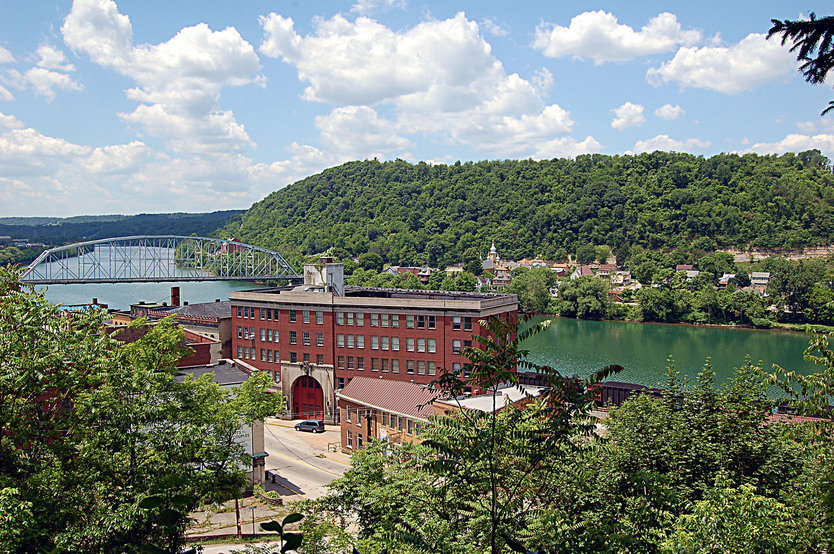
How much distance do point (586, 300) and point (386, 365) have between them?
7385cm

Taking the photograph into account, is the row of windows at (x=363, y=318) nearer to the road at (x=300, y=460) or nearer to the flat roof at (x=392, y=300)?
the flat roof at (x=392, y=300)

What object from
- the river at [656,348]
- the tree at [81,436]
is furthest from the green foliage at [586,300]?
the tree at [81,436]

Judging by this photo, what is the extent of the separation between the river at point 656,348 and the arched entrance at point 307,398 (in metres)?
28.0

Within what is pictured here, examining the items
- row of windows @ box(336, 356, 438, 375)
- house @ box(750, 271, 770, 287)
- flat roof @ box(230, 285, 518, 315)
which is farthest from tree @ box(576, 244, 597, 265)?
row of windows @ box(336, 356, 438, 375)

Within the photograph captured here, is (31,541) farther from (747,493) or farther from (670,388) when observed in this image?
(670,388)

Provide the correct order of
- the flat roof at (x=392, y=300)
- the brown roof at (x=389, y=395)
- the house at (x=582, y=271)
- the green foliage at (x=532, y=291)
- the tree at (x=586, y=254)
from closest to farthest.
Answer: the brown roof at (x=389, y=395), the flat roof at (x=392, y=300), the green foliage at (x=532, y=291), the house at (x=582, y=271), the tree at (x=586, y=254)

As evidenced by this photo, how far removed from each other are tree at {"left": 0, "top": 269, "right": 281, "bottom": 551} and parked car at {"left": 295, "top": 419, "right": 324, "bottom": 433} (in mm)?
28398

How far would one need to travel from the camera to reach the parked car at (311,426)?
44125 millimetres

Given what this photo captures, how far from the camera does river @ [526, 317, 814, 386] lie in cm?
6744

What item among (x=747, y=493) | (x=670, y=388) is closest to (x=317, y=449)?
(x=670, y=388)

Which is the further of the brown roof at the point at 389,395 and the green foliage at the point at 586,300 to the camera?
the green foliage at the point at 586,300

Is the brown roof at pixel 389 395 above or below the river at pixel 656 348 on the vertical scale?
above

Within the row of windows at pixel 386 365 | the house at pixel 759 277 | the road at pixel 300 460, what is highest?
the house at pixel 759 277

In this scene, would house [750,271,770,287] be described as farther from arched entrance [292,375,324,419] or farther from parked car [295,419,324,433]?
parked car [295,419,324,433]
